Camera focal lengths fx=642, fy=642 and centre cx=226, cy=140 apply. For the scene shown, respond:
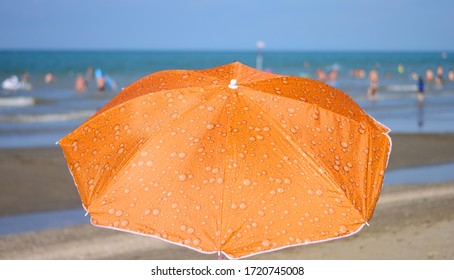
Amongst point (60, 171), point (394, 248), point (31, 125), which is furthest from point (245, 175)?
point (31, 125)

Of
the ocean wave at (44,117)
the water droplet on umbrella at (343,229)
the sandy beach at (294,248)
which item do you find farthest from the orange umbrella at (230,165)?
the ocean wave at (44,117)

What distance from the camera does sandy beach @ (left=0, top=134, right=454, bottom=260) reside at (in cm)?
673

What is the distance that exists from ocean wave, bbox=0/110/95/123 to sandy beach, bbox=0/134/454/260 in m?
11.1

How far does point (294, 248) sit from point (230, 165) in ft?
13.1

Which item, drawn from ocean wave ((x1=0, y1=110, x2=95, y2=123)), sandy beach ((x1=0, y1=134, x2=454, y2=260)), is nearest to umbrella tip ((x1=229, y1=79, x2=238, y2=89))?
sandy beach ((x1=0, y1=134, x2=454, y2=260))

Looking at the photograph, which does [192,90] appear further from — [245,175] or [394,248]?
[394,248]

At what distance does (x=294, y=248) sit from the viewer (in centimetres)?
688

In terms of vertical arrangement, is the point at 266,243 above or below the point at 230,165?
below

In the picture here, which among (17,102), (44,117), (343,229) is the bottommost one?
(17,102)

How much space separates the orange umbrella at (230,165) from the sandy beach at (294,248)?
131 inches

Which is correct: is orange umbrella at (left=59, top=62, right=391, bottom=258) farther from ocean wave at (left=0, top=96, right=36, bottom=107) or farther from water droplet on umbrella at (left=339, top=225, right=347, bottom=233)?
ocean wave at (left=0, top=96, right=36, bottom=107)

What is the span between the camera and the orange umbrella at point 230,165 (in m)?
3.02

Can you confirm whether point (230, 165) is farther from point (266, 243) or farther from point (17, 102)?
point (17, 102)

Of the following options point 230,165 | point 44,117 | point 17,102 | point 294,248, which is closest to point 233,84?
point 230,165
